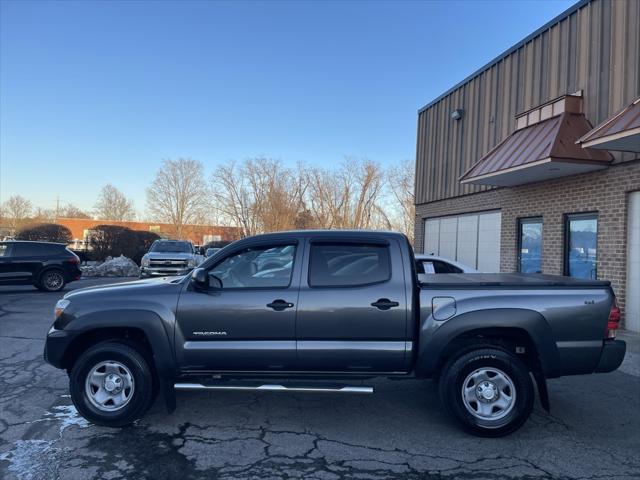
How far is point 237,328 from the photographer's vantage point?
4.52m

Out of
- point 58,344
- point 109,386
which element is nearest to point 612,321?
point 109,386

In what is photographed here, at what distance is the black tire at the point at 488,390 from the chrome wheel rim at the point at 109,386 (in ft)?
9.40

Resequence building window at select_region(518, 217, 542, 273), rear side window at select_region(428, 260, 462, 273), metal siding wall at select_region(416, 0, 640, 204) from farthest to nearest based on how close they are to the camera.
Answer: building window at select_region(518, 217, 542, 273) → metal siding wall at select_region(416, 0, 640, 204) → rear side window at select_region(428, 260, 462, 273)

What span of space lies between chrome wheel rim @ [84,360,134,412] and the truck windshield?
1434 cm

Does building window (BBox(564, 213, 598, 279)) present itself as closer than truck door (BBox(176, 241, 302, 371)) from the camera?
No

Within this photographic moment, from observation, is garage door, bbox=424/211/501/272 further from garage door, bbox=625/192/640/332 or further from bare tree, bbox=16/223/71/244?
bare tree, bbox=16/223/71/244

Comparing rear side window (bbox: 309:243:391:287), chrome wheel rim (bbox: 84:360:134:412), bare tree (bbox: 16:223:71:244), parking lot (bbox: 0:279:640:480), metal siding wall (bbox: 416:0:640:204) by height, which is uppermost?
metal siding wall (bbox: 416:0:640:204)

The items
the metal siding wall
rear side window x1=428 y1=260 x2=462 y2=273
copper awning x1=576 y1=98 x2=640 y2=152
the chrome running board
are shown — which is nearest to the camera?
the chrome running board

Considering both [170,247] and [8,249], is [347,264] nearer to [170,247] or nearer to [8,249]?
[8,249]

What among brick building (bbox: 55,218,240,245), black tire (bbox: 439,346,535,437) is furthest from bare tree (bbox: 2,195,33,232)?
black tire (bbox: 439,346,535,437)

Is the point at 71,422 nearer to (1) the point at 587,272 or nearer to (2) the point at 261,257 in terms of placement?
(2) the point at 261,257

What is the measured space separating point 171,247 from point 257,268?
14.9 metres

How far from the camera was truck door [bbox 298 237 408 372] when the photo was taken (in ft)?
14.6

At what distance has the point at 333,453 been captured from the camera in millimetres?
4062
